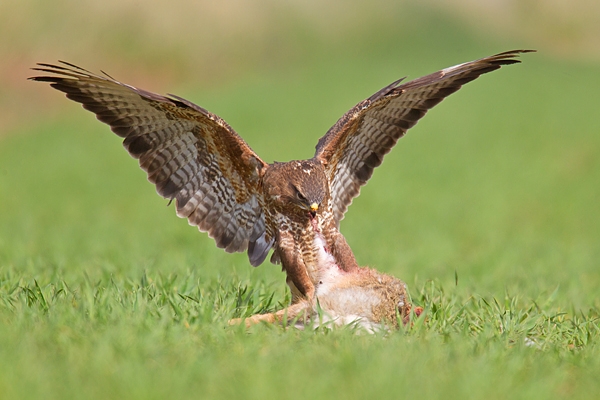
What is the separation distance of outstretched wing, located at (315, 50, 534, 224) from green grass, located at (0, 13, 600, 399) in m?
0.97

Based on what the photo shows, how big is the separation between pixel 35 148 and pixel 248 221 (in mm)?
14003

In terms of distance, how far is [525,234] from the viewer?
12.2 meters

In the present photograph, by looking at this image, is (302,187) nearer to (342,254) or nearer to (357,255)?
(342,254)

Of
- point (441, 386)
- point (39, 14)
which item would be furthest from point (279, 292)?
point (39, 14)

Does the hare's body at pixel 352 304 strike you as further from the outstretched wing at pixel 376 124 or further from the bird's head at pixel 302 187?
the outstretched wing at pixel 376 124

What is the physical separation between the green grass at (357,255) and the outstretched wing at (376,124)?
969 mm

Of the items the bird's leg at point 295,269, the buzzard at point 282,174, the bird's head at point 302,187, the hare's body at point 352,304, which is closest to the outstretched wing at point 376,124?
the buzzard at point 282,174

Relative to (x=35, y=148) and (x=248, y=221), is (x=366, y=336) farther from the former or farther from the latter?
(x=35, y=148)

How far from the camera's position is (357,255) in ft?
29.7

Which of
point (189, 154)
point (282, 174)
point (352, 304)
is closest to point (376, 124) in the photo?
point (282, 174)

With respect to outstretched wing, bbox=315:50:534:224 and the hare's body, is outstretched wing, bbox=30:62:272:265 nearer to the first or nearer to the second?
outstretched wing, bbox=315:50:534:224

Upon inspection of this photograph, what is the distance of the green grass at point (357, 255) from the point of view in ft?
11.9

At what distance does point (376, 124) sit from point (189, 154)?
4.97ft

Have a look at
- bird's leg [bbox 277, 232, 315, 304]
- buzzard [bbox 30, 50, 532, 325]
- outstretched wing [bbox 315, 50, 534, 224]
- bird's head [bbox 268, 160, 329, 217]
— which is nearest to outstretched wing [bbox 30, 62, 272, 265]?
buzzard [bbox 30, 50, 532, 325]
